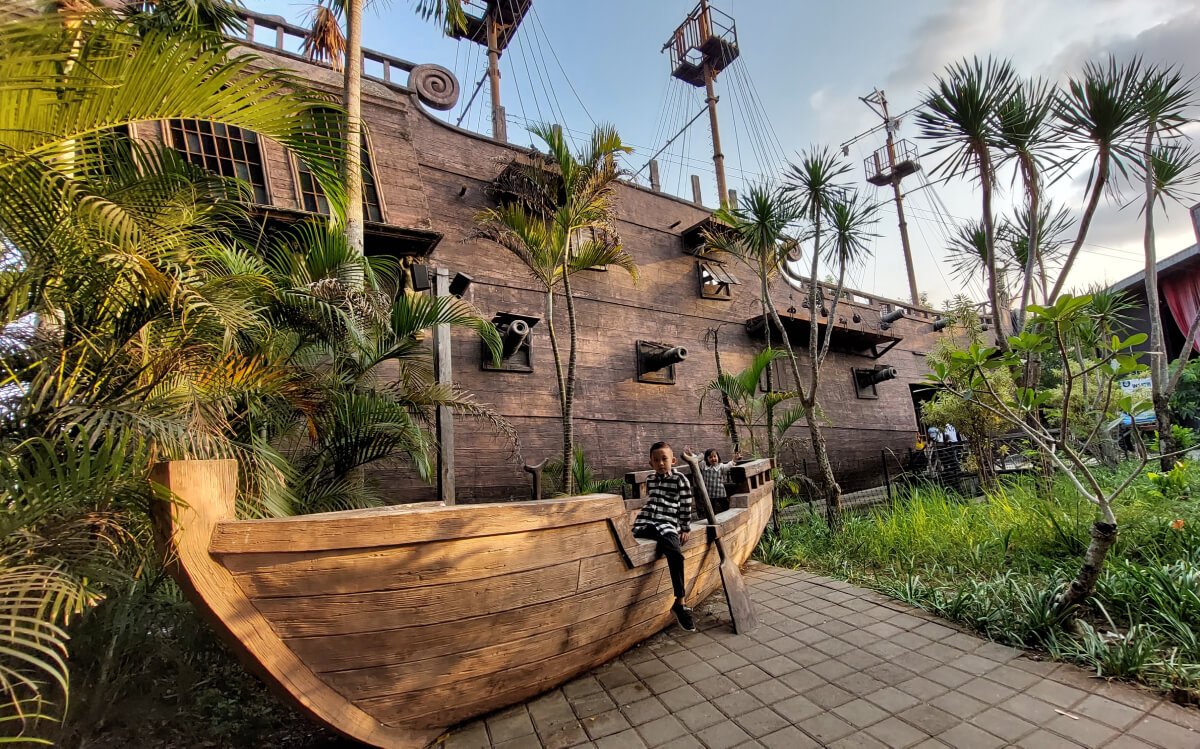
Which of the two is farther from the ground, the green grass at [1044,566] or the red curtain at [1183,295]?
the red curtain at [1183,295]

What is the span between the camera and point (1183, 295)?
1024cm

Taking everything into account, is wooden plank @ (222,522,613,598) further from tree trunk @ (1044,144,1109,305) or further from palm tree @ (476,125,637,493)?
tree trunk @ (1044,144,1109,305)

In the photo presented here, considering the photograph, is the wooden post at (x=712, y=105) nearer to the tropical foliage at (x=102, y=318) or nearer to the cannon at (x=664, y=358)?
the cannon at (x=664, y=358)

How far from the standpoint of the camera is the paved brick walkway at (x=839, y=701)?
206 cm

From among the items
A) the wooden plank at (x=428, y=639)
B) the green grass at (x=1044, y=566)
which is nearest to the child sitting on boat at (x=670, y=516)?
the wooden plank at (x=428, y=639)

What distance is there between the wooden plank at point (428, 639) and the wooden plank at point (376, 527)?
14.7 inches

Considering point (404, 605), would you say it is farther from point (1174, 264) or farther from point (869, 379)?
point (1174, 264)

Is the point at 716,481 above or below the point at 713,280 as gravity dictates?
below

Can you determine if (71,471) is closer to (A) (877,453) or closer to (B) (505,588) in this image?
(B) (505,588)

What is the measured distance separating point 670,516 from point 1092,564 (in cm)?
237

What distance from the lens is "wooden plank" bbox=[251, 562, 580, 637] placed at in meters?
1.73

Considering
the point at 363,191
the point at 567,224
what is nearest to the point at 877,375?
the point at 567,224

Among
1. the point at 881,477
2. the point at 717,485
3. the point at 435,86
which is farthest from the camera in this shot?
Result: the point at 881,477

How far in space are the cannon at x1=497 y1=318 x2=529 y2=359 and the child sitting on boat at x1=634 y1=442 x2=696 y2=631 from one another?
348 cm
